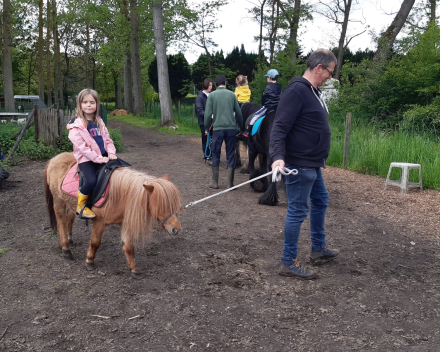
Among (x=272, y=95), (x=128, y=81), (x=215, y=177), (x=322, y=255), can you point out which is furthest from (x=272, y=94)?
(x=128, y=81)

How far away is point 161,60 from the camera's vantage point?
18.5 meters

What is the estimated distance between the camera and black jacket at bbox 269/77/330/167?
3463 mm

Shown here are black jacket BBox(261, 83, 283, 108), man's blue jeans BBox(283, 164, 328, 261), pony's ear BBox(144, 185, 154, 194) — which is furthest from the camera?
black jacket BBox(261, 83, 283, 108)

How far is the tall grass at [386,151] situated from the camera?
7.80 m

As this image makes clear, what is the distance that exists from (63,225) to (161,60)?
50.7 feet

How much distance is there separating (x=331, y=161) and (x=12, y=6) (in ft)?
69.6

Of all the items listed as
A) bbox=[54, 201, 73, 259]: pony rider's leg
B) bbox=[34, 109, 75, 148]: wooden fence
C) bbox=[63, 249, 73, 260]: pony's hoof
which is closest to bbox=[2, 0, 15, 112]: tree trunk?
bbox=[34, 109, 75, 148]: wooden fence

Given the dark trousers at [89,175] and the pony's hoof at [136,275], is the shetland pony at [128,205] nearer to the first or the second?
the pony's hoof at [136,275]

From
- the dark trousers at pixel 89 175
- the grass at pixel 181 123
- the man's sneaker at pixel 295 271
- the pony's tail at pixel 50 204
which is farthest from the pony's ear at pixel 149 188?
the grass at pixel 181 123

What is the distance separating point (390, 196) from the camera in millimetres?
7027

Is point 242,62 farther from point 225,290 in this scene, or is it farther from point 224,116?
point 225,290

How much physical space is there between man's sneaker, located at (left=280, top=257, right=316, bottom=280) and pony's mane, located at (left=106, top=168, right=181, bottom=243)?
3.93 feet

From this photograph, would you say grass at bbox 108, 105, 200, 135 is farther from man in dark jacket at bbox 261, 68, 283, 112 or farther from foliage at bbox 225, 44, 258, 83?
man in dark jacket at bbox 261, 68, 283, 112

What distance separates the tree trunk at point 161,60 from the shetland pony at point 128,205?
15064mm
